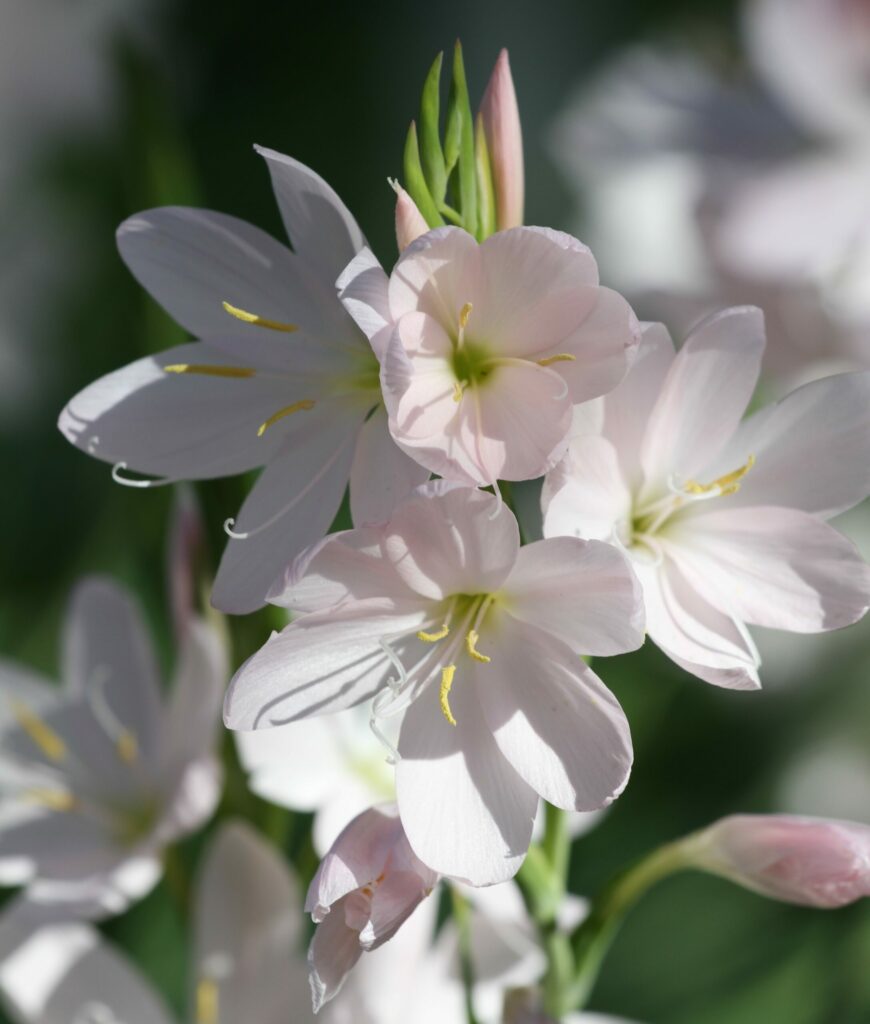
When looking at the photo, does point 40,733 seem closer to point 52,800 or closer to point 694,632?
point 52,800

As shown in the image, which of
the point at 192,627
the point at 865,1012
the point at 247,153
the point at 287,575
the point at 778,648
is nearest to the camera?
the point at 287,575

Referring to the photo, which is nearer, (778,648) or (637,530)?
(637,530)

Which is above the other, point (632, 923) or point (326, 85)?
point (326, 85)

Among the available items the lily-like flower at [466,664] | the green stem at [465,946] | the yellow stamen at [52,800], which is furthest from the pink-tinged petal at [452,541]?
the yellow stamen at [52,800]

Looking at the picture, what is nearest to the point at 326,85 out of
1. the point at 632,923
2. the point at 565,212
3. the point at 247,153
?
the point at 247,153

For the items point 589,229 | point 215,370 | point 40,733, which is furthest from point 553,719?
point 589,229

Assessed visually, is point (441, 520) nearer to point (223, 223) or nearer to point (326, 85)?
point (223, 223)
